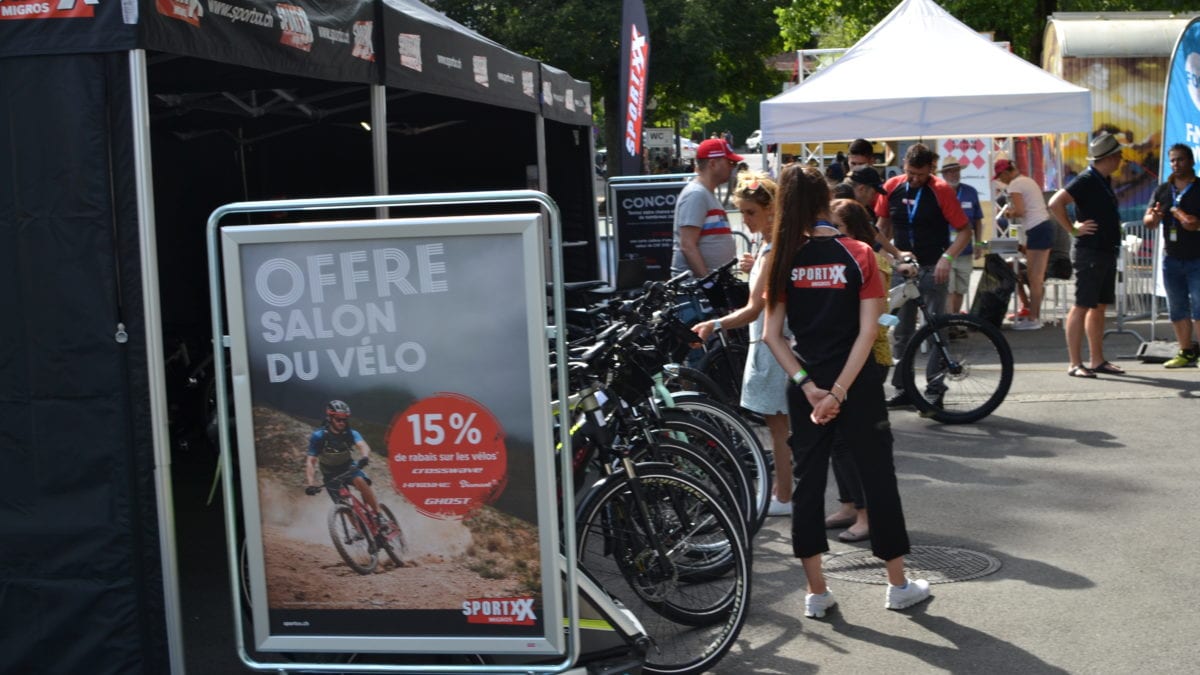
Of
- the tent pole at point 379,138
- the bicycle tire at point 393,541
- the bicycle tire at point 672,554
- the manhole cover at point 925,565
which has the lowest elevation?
the manhole cover at point 925,565

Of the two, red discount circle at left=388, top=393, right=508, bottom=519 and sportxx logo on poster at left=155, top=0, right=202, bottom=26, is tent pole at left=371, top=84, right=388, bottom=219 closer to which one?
sportxx logo on poster at left=155, top=0, right=202, bottom=26

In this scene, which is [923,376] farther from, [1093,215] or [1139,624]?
[1139,624]

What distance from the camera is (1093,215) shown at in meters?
10.8

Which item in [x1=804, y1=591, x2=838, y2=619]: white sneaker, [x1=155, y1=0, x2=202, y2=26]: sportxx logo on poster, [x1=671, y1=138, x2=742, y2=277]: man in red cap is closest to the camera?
[x1=155, y1=0, x2=202, y2=26]: sportxx logo on poster

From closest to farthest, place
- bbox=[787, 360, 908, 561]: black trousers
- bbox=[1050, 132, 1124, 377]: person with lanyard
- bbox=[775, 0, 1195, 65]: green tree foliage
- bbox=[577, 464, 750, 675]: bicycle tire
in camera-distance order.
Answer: bbox=[577, 464, 750, 675]: bicycle tire
bbox=[787, 360, 908, 561]: black trousers
bbox=[1050, 132, 1124, 377]: person with lanyard
bbox=[775, 0, 1195, 65]: green tree foliage

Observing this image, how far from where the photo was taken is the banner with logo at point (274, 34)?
483 cm

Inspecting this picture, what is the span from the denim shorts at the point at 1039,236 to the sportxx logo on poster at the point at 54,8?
11274 millimetres

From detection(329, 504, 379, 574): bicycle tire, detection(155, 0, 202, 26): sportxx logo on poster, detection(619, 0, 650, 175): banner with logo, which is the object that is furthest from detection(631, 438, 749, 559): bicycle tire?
detection(619, 0, 650, 175): banner with logo

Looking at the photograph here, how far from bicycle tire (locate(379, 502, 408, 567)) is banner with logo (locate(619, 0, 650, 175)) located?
405 inches

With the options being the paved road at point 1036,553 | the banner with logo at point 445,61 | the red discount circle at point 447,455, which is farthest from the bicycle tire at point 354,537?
the banner with logo at point 445,61

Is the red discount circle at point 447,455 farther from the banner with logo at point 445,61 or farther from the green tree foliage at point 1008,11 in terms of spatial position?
the green tree foliage at point 1008,11

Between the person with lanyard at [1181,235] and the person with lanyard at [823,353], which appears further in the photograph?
the person with lanyard at [1181,235]

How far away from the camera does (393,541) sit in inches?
169

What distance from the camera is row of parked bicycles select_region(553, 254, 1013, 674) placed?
511cm
